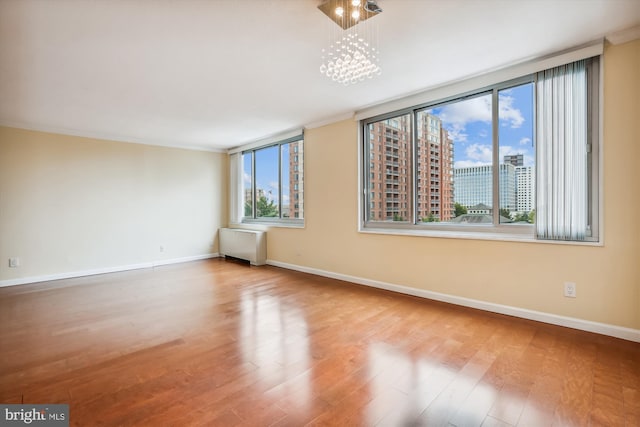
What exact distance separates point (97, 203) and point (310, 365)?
4992mm

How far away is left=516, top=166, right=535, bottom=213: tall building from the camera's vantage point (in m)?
2.94

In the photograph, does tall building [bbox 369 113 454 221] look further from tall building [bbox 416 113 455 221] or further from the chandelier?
the chandelier

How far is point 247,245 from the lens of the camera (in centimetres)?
595

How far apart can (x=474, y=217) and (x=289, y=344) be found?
7.85ft

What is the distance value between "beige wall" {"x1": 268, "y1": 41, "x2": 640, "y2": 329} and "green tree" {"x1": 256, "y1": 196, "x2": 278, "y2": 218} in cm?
165

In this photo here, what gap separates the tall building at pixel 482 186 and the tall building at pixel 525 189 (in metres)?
0.04

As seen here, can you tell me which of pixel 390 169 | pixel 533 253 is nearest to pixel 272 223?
pixel 390 169

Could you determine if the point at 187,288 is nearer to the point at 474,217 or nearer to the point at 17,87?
the point at 17,87

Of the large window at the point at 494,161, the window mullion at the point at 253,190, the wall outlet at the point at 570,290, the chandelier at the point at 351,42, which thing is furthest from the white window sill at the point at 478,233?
the window mullion at the point at 253,190

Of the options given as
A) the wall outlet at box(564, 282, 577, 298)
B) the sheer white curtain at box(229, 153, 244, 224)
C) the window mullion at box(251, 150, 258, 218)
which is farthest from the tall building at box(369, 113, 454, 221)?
the sheer white curtain at box(229, 153, 244, 224)

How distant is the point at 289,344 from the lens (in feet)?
8.18

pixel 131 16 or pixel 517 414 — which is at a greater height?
pixel 131 16

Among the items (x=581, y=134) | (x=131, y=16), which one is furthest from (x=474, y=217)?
(x=131, y=16)

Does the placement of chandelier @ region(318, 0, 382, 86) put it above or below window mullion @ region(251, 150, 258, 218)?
above
